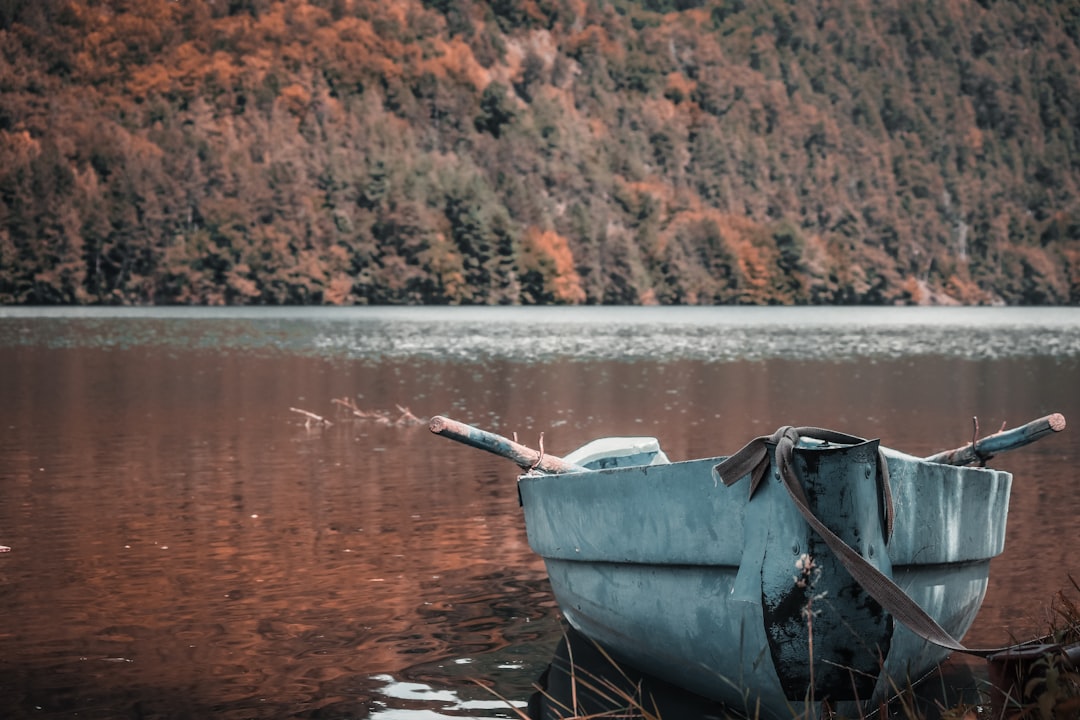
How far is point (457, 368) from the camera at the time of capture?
48406mm

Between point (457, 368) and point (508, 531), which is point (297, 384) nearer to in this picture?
point (457, 368)

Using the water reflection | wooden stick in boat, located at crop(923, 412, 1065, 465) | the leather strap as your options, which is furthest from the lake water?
the leather strap

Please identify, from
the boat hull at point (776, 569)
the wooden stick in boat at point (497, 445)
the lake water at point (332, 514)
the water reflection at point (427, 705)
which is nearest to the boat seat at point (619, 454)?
the wooden stick in boat at point (497, 445)

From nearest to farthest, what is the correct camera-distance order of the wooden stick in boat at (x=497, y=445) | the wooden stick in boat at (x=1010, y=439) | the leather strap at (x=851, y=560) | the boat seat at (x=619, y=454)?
the leather strap at (x=851, y=560)
the wooden stick in boat at (x=1010, y=439)
the wooden stick in boat at (x=497, y=445)
the boat seat at (x=619, y=454)

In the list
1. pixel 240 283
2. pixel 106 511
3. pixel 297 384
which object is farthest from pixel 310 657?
pixel 240 283

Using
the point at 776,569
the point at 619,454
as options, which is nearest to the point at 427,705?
the point at 776,569

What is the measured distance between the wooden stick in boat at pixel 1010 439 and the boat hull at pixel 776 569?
452 mm

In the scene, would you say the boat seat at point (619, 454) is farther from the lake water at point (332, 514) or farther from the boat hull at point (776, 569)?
the boat hull at point (776, 569)

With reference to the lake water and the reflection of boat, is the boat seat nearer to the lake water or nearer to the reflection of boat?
the lake water

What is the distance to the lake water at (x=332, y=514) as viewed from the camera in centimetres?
980

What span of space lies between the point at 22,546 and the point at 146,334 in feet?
210

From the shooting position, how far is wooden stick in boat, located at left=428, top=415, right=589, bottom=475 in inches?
402

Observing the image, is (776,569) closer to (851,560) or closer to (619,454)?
(851,560)

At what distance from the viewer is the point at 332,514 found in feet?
55.0
